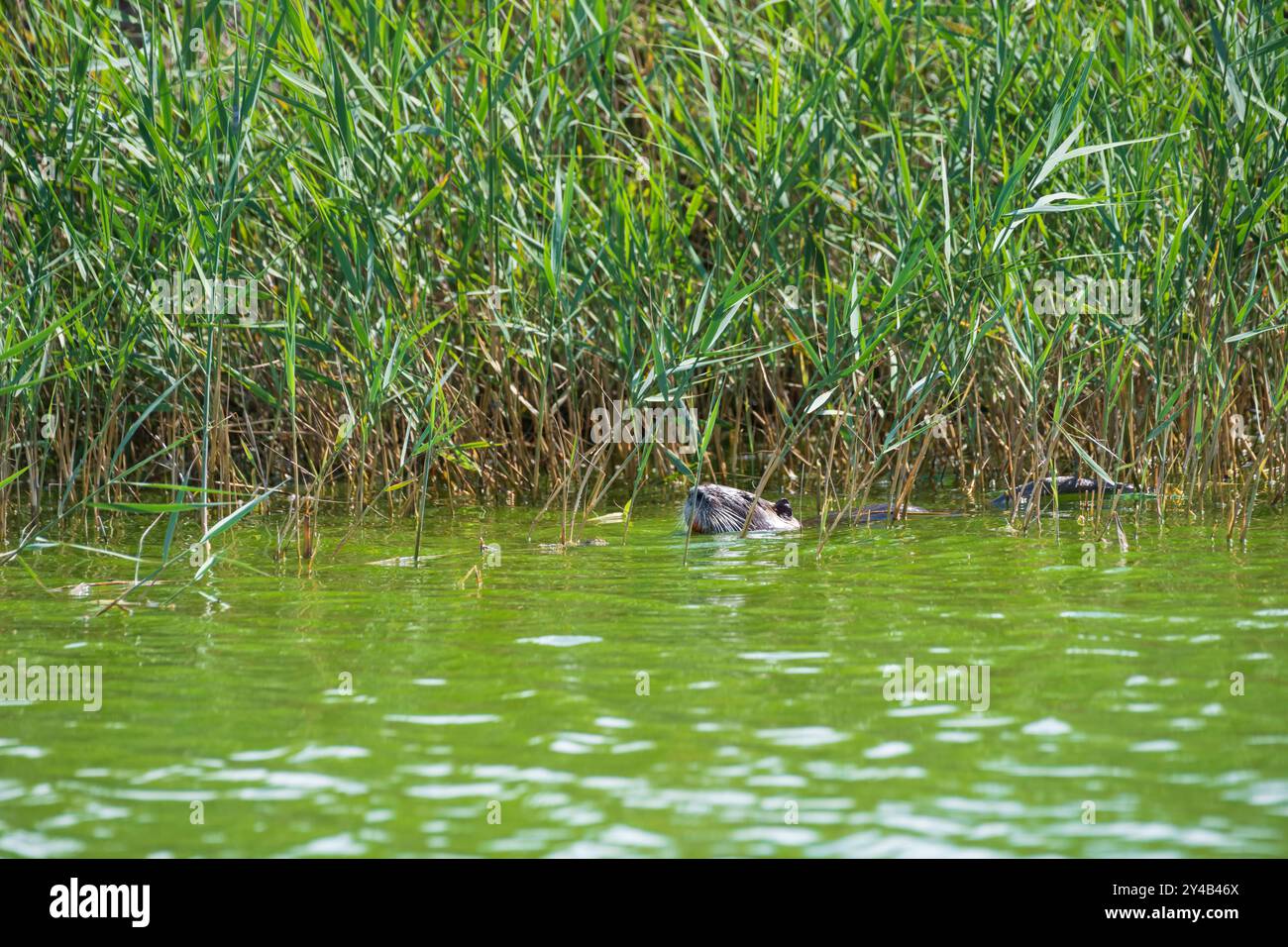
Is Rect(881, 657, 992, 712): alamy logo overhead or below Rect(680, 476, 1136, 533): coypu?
below

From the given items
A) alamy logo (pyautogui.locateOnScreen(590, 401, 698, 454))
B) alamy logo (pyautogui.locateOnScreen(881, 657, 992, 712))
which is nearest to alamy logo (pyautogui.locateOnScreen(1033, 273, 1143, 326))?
alamy logo (pyautogui.locateOnScreen(590, 401, 698, 454))

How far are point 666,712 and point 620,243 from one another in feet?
9.25

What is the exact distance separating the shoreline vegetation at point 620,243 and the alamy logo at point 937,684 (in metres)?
1.63

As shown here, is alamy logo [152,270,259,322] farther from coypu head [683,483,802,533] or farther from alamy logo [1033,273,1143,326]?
alamy logo [1033,273,1143,326]

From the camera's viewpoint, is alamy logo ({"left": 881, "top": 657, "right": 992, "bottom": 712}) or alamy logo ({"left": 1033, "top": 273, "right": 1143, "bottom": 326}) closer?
alamy logo ({"left": 881, "top": 657, "right": 992, "bottom": 712})

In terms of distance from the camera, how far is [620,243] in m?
5.93

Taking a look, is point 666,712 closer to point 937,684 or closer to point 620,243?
point 937,684

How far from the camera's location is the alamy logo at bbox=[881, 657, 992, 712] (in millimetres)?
3600

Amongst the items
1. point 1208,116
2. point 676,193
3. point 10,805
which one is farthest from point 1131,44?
point 10,805
